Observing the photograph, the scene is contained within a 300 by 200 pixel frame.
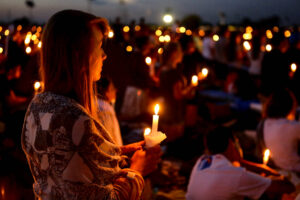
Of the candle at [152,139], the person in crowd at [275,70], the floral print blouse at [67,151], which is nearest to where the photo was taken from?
the floral print blouse at [67,151]

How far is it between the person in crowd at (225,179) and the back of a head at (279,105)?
1115 mm

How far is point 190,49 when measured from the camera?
27.3ft

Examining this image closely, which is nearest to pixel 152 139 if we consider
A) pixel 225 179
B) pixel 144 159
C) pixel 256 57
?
pixel 144 159

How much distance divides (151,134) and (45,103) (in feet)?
1.86

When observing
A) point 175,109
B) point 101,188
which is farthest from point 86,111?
point 175,109

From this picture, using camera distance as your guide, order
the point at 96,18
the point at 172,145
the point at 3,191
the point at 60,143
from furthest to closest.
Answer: the point at 172,145 < the point at 3,191 < the point at 96,18 < the point at 60,143

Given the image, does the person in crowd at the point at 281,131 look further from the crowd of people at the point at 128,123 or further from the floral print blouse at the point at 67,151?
the floral print blouse at the point at 67,151

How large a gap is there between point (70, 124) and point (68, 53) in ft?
0.98

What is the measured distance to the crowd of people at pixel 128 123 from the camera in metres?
1.38

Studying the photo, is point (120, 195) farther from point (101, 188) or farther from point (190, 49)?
point (190, 49)

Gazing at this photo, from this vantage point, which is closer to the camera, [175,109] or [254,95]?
[175,109]

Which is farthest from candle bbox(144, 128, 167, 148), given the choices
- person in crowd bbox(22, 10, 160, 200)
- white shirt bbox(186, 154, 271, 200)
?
white shirt bbox(186, 154, 271, 200)

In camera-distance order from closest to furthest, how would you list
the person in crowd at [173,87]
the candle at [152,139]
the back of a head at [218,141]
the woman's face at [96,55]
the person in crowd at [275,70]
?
1. the woman's face at [96,55]
2. the candle at [152,139]
3. the back of a head at [218,141]
4. the person in crowd at [173,87]
5. the person in crowd at [275,70]

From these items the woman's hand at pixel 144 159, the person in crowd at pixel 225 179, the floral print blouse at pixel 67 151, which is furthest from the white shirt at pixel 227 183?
the floral print blouse at pixel 67 151
